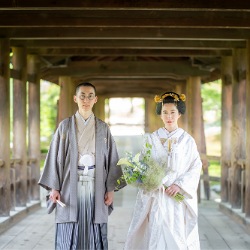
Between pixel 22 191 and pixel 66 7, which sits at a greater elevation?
pixel 66 7

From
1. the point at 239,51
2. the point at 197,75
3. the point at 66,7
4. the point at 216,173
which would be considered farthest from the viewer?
the point at 216,173

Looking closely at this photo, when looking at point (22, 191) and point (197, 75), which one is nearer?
point (22, 191)

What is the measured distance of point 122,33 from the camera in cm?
817

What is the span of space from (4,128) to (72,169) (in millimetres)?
3459

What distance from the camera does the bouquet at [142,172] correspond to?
464 cm

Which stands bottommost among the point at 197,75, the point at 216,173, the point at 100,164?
the point at 216,173

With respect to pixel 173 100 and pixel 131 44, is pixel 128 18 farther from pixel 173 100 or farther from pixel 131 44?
pixel 173 100

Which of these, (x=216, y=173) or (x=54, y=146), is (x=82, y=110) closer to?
(x=54, y=146)

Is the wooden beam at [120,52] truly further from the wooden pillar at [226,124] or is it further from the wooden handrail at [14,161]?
the wooden handrail at [14,161]

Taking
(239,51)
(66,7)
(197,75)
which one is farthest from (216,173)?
(66,7)

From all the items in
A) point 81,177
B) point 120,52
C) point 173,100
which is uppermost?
point 120,52

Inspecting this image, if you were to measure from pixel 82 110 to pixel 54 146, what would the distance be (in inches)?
14.7

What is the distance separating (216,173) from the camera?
23.5 metres
